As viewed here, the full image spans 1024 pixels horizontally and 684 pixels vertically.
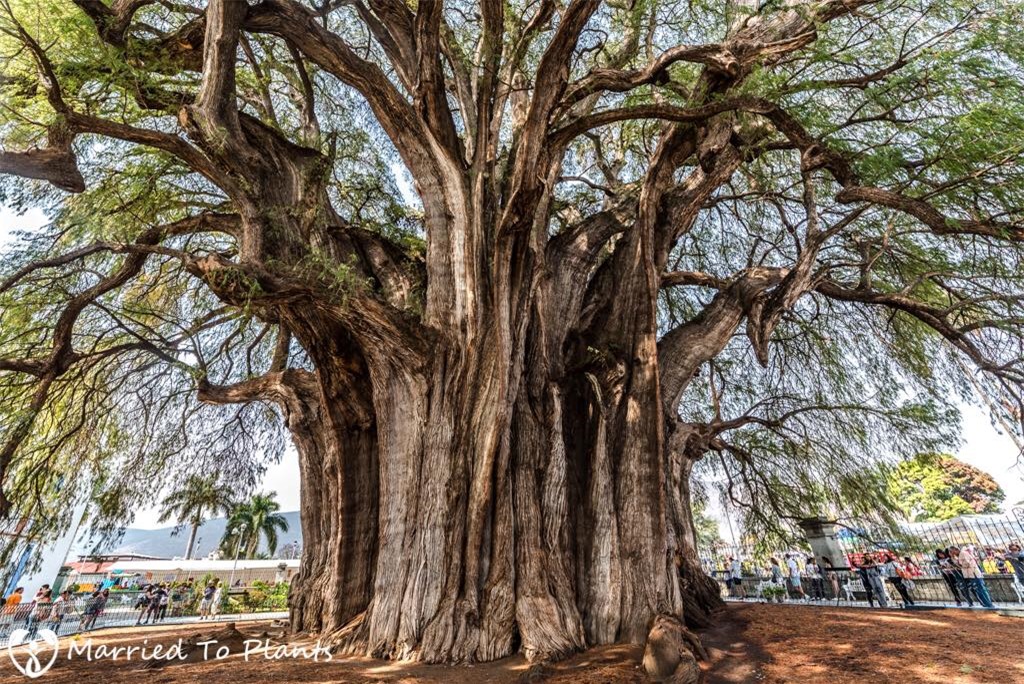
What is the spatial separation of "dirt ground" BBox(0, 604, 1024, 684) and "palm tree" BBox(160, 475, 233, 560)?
3791mm

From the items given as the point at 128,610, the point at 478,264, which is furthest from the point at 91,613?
the point at 478,264

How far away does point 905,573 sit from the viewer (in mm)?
9133

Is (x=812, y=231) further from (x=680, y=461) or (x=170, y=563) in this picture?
(x=170, y=563)

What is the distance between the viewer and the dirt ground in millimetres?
3660

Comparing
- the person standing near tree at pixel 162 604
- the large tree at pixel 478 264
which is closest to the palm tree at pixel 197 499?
the large tree at pixel 478 264

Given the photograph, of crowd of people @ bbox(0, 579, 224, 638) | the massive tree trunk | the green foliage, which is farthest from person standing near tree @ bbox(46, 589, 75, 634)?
the green foliage

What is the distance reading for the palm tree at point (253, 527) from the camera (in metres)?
26.9

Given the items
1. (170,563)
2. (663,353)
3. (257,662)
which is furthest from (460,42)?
(170,563)

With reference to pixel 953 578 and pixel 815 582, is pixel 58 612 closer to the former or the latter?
pixel 815 582

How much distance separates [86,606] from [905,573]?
639 inches

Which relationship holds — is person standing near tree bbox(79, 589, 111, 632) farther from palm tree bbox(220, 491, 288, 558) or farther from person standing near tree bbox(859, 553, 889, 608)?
palm tree bbox(220, 491, 288, 558)

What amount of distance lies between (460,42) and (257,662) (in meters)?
8.10

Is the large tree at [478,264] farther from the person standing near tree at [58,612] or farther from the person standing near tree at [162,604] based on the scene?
the person standing near tree at [162,604]

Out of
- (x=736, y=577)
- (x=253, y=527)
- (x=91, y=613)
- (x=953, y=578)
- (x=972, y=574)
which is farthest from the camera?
(x=253, y=527)
